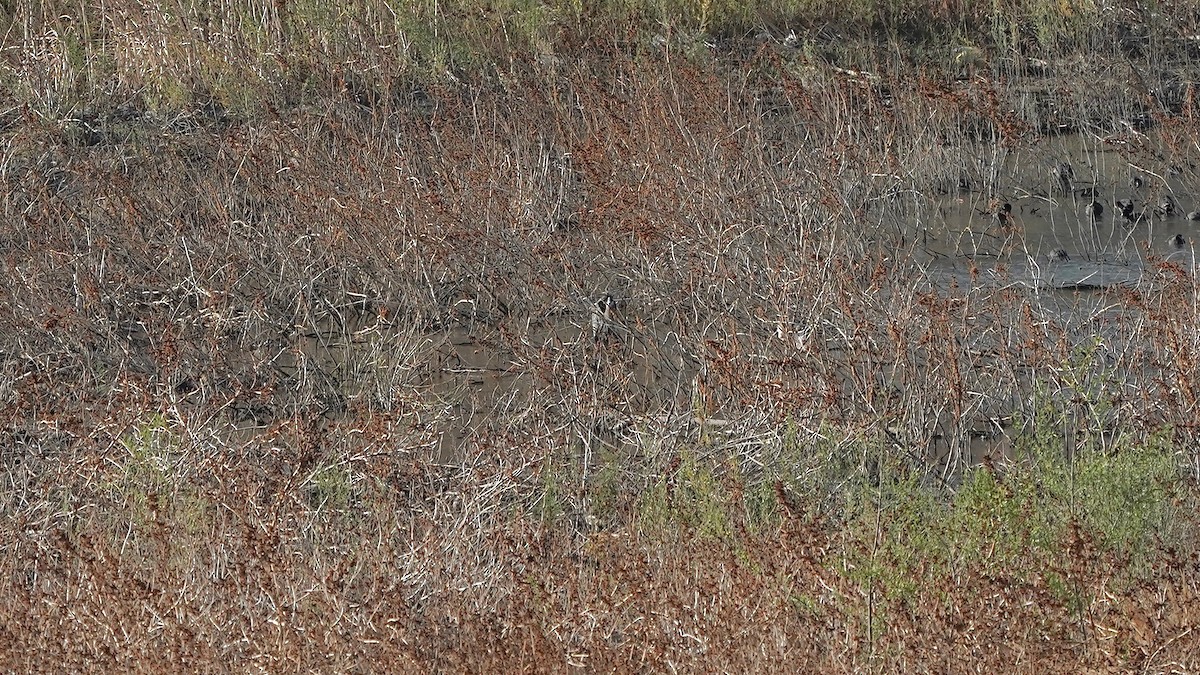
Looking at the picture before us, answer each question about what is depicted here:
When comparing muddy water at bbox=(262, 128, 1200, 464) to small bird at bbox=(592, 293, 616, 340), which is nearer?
muddy water at bbox=(262, 128, 1200, 464)

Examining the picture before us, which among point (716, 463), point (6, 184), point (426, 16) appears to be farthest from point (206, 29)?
point (716, 463)

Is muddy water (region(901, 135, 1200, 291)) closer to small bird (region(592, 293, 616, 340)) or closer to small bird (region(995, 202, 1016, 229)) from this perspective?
small bird (region(995, 202, 1016, 229))

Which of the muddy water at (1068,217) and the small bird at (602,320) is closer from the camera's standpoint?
the small bird at (602,320)

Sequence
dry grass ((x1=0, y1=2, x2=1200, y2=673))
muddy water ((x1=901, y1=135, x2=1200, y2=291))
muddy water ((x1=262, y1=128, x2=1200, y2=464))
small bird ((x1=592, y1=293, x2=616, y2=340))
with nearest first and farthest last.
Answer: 1. dry grass ((x1=0, y1=2, x2=1200, y2=673))
2. muddy water ((x1=262, y1=128, x2=1200, y2=464))
3. small bird ((x1=592, y1=293, x2=616, y2=340))
4. muddy water ((x1=901, y1=135, x2=1200, y2=291))

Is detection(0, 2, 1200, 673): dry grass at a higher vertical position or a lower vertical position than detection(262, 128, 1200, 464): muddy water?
higher

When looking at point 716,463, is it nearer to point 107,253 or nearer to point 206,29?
point 107,253

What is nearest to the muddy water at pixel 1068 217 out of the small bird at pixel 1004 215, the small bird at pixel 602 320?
the small bird at pixel 1004 215

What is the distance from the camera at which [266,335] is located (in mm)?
5816

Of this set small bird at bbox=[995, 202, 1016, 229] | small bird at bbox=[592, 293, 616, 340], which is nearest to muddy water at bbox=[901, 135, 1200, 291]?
small bird at bbox=[995, 202, 1016, 229]

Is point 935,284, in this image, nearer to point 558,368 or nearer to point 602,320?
point 602,320

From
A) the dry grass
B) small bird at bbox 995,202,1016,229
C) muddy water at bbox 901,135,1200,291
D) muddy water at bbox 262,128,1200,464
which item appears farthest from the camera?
small bird at bbox 995,202,1016,229

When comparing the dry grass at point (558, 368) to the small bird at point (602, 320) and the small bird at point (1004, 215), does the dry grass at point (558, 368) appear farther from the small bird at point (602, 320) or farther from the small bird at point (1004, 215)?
the small bird at point (1004, 215)

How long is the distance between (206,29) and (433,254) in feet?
9.92

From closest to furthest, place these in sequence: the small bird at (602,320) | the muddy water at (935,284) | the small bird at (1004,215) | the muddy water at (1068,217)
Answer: the muddy water at (935,284), the small bird at (602,320), the muddy water at (1068,217), the small bird at (1004,215)
